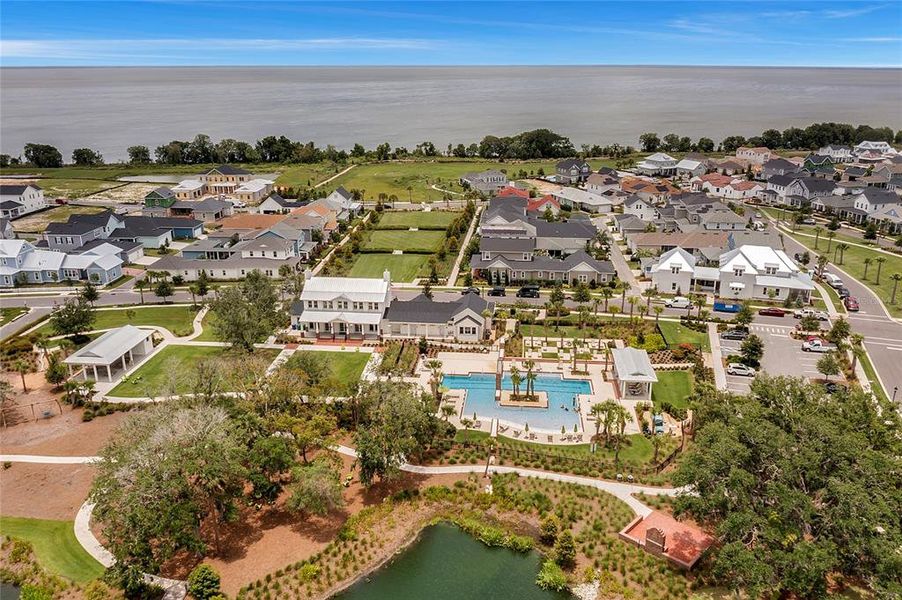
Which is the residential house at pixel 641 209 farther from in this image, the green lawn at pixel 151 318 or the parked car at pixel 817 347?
the green lawn at pixel 151 318

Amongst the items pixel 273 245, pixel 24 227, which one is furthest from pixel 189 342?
pixel 24 227

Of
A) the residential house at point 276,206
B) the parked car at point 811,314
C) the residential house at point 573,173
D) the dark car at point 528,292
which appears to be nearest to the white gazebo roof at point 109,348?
the dark car at point 528,292

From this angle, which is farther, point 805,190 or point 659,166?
point 659,166

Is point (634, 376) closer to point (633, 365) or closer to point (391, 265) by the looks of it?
point (633, 365)

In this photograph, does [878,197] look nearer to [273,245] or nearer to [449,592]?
[273,245]

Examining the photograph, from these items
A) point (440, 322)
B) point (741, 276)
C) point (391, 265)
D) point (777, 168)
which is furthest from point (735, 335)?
point (777, 168)
